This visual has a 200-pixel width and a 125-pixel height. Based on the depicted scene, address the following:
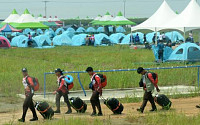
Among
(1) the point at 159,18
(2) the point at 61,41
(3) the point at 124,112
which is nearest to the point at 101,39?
(2) the point at 61,41

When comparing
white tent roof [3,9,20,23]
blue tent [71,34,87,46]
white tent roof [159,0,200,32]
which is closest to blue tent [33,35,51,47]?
blue tent [71,34,87,46]

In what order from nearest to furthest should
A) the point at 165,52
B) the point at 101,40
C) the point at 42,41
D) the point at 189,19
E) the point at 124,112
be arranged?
the point at 124,112
the point at 165,52
the point at 189,19
the point at 42,41
the point at 101,40

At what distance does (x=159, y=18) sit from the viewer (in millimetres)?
40406

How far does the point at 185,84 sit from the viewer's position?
2105 cm

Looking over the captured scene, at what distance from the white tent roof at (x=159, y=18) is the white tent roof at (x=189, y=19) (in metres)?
3.19

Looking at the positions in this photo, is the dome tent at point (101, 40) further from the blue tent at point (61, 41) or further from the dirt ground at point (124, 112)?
the dirt ground at point (124, 112)

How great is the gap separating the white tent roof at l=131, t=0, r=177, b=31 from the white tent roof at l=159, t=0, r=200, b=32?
3.19 metres

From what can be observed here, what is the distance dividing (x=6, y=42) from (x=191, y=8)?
20299mm

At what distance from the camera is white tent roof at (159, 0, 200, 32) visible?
34.8 m

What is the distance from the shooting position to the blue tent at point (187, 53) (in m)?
29.1

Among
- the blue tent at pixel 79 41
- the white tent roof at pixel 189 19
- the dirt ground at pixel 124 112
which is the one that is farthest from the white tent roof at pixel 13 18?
the dirt ground at pixel 124 112

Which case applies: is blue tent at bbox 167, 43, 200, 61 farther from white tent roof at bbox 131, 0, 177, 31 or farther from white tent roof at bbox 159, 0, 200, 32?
white tent roof at bbox 131, 0, 177, 31

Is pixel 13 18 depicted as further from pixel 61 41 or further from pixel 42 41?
pixel 42 41

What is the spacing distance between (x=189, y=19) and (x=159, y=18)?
552cm
